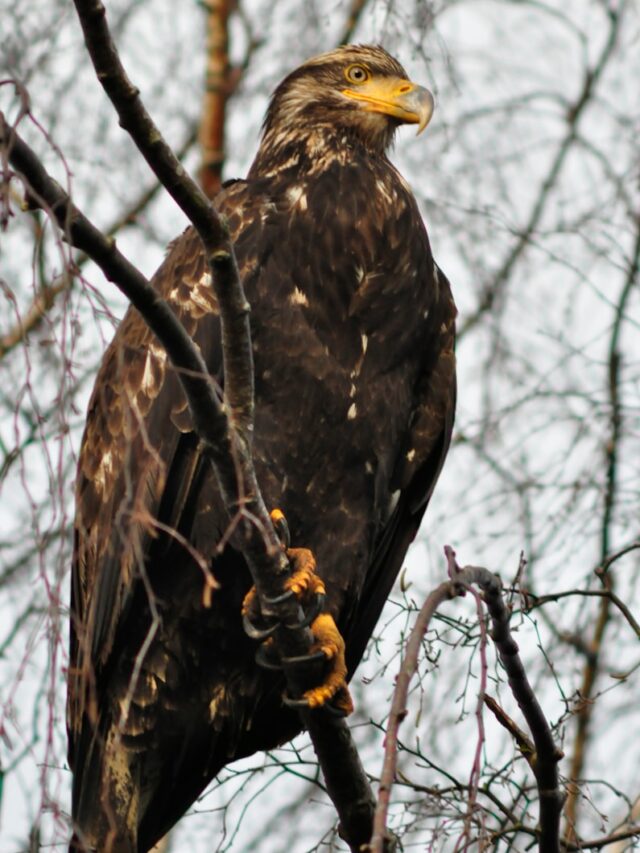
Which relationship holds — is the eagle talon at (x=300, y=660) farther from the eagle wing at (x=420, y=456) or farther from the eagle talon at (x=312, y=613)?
the eagle wing at (x=420, y=456)

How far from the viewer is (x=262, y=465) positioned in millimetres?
4496

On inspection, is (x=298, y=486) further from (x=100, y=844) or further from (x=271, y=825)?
(x=271, y=825)

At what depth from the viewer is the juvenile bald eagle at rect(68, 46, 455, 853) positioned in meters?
4.49

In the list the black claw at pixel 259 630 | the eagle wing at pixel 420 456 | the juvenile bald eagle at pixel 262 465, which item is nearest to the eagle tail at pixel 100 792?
the juvenile bald eagle at pixel 262 465

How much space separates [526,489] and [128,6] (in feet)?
14.0

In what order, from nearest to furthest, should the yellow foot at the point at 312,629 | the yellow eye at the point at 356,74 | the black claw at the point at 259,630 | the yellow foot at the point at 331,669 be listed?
the black claw at the point at 259,630
the yellow foot at the point at 312,629
the yellow foot at the point at 331,669
the yellow eye at the point at 356,74

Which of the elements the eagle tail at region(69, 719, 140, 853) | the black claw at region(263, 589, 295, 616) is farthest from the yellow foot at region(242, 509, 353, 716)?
the eagle tail at region(69, 719, 140, 853)

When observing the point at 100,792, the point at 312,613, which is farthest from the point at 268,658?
the point at 100,792

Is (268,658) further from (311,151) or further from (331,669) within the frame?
(311,151)

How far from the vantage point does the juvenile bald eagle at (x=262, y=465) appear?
4.49 m

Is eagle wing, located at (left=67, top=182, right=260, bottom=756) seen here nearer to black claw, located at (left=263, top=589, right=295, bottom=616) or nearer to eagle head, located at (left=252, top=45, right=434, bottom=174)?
eagle head, located at (left=252, top=45, right=434, bottom=174)

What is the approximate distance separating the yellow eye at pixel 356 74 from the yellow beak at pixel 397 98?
0.02 metres

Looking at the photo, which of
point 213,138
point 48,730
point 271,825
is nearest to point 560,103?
point 213,138

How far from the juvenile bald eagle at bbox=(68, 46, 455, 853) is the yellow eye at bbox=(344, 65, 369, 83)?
0.51m
